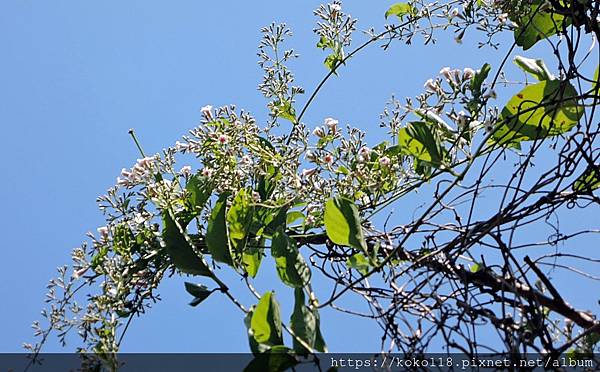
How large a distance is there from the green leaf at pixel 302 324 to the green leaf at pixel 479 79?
0.32m

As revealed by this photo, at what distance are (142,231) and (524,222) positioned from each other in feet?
1.46

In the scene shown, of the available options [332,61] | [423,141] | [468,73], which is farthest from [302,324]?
[332,61]

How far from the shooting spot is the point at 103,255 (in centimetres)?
80

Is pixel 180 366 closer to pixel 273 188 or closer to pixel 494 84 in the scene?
pixel 273 188

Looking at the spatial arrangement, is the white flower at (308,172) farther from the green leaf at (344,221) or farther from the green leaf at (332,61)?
the green leaf at (332,61)

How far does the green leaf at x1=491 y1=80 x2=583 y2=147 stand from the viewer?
2.44 feet

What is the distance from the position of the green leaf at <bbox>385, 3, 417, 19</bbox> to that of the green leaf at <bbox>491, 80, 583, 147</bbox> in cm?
31

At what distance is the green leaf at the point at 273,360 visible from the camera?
0.61m

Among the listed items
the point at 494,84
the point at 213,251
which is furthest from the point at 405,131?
the point at 213,251

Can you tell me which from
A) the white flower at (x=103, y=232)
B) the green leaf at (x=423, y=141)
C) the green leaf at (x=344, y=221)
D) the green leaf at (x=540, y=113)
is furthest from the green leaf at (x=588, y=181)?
the white flower at (x=103, y=232)

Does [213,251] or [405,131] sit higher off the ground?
[405,131]

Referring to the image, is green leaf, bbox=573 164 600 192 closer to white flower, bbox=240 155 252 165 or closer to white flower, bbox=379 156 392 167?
white flower, bbox=379 156 392 167

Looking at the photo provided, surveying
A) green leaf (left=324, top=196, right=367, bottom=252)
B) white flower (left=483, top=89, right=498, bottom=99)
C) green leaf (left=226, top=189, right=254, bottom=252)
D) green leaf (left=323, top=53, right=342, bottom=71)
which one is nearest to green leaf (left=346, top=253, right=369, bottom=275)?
green leaf (left=324, top=196, right=367, bottom=252)

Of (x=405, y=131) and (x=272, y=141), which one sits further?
(x=272, y=141)
